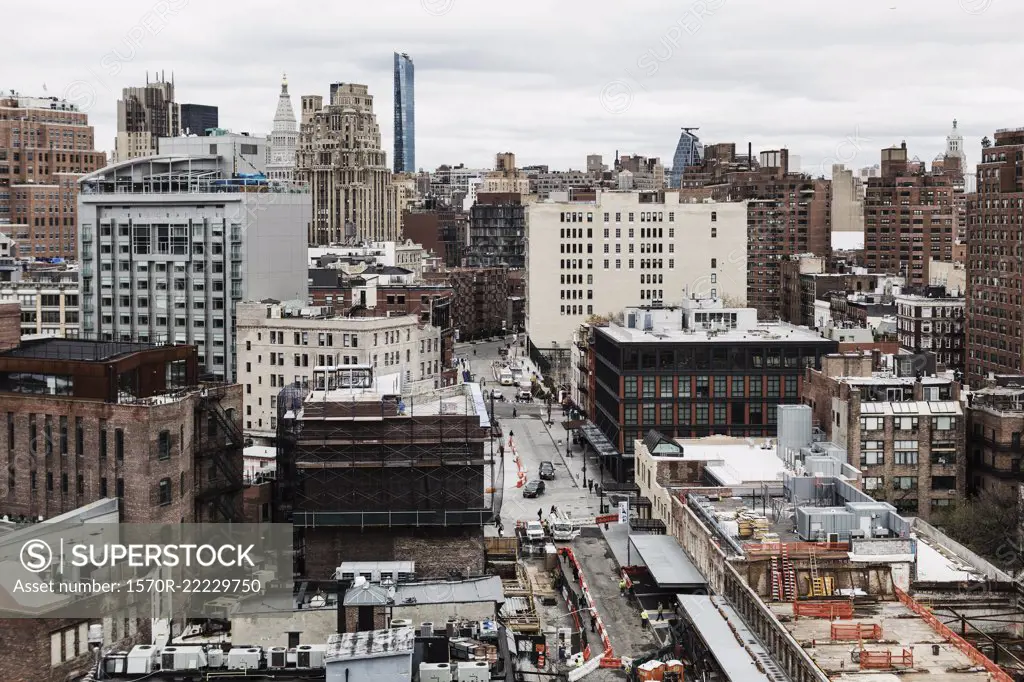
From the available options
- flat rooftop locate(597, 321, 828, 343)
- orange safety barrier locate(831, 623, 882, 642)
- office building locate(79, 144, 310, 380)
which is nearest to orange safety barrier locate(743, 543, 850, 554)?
orange safety barrier locate(831, 623, 882, 642)

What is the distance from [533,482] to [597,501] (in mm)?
5271

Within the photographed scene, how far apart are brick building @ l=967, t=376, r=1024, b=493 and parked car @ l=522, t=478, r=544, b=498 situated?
27.0m

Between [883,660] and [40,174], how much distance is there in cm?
16734

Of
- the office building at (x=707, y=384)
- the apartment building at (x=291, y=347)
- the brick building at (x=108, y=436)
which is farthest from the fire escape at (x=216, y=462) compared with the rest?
the office building at (x=707, y=384)

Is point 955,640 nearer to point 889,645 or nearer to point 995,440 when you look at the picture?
point 889,645

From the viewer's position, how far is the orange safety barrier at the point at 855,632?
49.2 meters

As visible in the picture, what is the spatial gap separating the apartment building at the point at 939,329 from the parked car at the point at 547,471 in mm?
53140

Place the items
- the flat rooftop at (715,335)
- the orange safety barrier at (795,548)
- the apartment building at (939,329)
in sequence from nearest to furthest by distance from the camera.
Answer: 1. the orange safety barrier at (795,548)
2. the flat rooftop at (715,335)
3. the apartment building at (939,329)

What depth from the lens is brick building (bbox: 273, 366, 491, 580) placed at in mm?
56938

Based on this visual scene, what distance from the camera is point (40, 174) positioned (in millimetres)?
193000

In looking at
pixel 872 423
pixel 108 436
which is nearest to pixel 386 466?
pixel 108 436

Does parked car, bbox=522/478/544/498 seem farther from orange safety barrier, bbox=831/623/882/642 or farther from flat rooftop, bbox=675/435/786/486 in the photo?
orange safety barrier, bbox=831/623/882/642

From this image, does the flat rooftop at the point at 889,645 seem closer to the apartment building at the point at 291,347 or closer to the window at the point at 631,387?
the window at the point at 631,387

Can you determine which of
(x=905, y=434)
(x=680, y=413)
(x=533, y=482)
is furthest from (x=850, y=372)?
→ (x=533, y=482)
